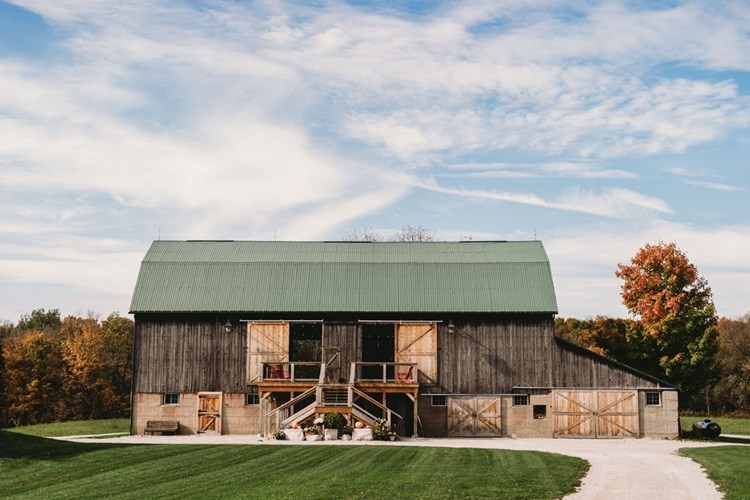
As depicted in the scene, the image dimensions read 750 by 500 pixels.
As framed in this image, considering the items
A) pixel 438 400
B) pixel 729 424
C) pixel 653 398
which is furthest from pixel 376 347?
pixel 729 424

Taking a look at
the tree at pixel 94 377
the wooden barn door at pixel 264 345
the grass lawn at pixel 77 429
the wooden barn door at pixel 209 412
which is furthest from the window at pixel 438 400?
the tree at pixel 94 377

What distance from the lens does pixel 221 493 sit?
19.3m

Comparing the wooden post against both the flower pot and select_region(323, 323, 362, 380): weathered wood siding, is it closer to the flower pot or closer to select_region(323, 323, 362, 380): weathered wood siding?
select_region(323, 323, 362, 380): weathered wood siding

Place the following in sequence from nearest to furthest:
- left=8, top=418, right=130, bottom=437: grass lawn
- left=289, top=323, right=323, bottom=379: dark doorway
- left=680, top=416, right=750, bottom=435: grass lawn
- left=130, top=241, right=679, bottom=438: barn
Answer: left=130, top=241, right=679, bottom=438: barn
left=8, top=418, right=130, bottom=437: grass lawn
left=289, top=323, right=323, bottom=379: dark doorway
left=680, top=416, right=750, bottom=435: grass lawn

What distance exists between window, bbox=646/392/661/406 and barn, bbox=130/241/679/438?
0.05 m

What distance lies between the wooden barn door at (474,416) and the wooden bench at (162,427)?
12.8 metres

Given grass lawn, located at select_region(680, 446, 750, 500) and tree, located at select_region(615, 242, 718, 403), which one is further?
tree, located at select_region(615, 242, 718, 403)

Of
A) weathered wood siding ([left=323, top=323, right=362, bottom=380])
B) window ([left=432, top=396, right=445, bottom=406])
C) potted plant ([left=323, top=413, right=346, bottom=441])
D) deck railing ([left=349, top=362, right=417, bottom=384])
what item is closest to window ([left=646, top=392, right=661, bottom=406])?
window ([left=432, top=396, right=445, bottom=406])

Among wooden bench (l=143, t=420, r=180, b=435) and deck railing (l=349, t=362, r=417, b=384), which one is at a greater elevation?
deck railing (l=349, t=362, r=417, b=384)

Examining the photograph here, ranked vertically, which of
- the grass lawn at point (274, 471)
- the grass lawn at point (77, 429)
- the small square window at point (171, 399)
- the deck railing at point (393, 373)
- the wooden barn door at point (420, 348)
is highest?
the wooden barn door at point (420, 348)

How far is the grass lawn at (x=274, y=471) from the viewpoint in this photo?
19.6 metres

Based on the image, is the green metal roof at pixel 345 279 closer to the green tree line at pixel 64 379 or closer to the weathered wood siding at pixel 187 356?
the weathered wood siding at pixel 187 356

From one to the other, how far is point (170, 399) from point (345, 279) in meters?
10.1

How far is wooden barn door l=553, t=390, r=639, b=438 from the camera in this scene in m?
38.7
